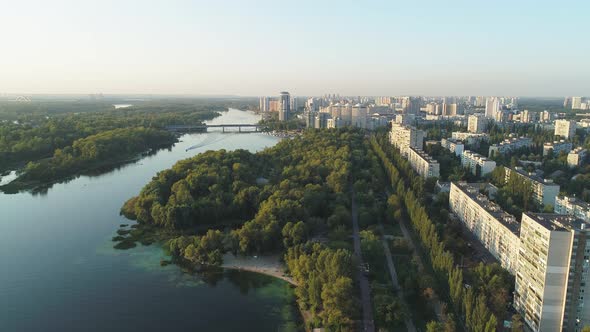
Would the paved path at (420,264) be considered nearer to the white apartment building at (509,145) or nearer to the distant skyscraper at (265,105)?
the white apartment building at (509,145)

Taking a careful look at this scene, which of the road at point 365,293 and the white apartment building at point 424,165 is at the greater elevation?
the white apartment building at point 424,165

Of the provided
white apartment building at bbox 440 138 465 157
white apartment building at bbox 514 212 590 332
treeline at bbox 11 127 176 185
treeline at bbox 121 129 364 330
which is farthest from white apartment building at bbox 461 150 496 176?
treeline at bbox 11 127 176 185

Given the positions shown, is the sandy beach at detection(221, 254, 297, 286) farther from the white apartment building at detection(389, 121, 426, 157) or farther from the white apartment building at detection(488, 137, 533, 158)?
the white apartment building at detection(488, 137, 533, 158)

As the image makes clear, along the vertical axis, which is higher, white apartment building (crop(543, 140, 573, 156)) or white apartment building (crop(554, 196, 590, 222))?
white apartment building (crop(543, 140, 573, 156))

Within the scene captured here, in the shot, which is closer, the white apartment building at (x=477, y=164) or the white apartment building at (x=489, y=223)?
the white apartment building at (x=489, y=223)

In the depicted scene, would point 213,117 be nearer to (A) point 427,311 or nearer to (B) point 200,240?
(B) point 200,240

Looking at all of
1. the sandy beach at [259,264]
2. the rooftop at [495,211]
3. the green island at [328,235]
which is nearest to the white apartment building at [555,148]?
the green island at [328,235]

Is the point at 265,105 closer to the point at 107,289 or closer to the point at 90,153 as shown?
the point at 90,153
